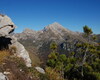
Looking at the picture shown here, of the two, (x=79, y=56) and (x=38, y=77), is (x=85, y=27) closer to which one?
(x=79, y=56)

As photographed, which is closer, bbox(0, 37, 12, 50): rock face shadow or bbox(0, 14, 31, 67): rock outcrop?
bbox(0, 14, 31, 67): rock outcrop

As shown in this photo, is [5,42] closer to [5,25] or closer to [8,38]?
[8,38]

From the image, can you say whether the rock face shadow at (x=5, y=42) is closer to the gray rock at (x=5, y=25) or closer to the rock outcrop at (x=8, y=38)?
the rock outcrop at (x=8, y=38)

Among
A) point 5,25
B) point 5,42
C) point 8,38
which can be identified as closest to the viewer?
point 5,25

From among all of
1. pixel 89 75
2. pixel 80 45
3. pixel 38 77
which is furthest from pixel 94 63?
pixel 38 77

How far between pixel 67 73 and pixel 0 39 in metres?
17.4

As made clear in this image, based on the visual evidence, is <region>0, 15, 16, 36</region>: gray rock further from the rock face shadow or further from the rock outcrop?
the rock face shadow

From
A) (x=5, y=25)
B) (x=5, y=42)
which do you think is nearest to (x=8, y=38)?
(x=5, y=42)

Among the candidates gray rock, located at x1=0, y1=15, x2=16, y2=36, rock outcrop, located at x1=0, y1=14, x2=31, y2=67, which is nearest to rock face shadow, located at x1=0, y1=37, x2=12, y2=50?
rock outcrop, located at x1=0, y1=14, x2=31, y2=67

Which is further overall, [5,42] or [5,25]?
[5,42]

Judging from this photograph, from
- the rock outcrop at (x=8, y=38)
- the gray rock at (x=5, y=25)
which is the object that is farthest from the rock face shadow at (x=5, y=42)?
the gray rock at (x=5, y=25)

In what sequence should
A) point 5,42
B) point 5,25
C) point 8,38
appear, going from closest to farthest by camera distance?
point 5,25, point 8,38, point 5,42

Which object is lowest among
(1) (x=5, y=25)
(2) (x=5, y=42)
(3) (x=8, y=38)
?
(2) (x=5, y=42)

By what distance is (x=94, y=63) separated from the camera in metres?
28.4
